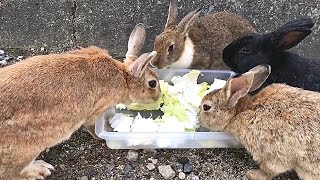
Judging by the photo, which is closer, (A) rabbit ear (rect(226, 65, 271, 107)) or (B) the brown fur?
(B) the brown fur

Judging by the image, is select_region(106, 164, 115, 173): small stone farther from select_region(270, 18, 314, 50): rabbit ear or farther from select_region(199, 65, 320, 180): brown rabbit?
select_region(270, 18, 314, 50): rabbit ear

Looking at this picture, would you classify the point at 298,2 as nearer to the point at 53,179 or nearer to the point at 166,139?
the point at 166,139

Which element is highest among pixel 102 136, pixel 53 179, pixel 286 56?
pixel 286 56

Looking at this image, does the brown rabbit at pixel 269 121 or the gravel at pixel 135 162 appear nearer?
the brown rabbit at pixel 269 121

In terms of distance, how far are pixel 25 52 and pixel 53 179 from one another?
1.29 m

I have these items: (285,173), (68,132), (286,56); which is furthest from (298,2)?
(68,132)

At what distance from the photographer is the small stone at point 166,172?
11.9 feet

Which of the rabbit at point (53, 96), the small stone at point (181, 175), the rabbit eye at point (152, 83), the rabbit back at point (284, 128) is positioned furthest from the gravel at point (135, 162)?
the rabbit eye at point (152, 83)

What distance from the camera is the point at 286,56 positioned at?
12.9 ft

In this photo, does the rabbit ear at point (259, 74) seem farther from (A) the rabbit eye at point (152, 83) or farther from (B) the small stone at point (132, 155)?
(B) the small stone at point (132, 155)

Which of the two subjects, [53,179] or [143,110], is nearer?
[53,179]

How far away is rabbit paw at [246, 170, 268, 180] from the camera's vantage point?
3.59 metres

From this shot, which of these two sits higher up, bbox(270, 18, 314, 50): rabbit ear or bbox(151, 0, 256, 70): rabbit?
bbox(270, 18, 314, 50): rabbit ear

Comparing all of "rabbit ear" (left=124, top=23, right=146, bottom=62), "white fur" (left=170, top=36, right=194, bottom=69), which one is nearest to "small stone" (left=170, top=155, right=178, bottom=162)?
"rabbit ear" (left=124, top=23, right=146, bottom=62)
